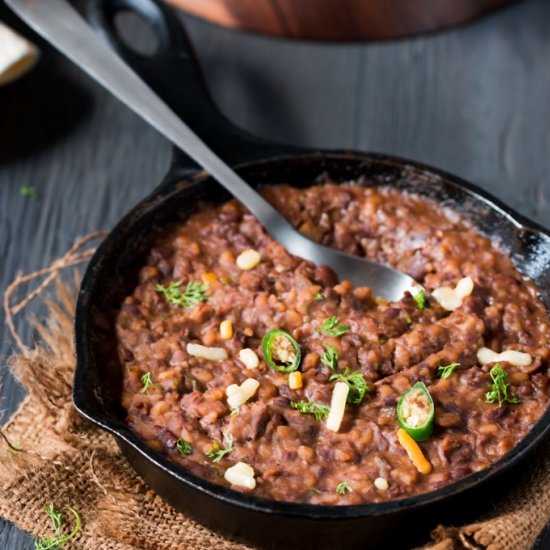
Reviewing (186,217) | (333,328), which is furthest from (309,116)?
(333,328)

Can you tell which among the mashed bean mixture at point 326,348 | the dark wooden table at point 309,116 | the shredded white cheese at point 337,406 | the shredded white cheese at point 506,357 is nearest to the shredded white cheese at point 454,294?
the mashed bean mixture at point 326,348

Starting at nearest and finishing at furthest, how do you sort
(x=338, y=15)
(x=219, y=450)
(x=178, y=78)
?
(x=219, y=450), (x=178, y=78), (x=338, y=15)

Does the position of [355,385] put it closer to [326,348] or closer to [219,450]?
[326,348]

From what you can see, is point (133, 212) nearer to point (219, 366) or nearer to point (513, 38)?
point (219, 366)

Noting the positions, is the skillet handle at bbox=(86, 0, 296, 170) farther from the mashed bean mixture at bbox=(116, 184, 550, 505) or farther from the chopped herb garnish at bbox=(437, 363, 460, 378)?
the chopped herb garnish at bbox=(437, 363, 460, 378)

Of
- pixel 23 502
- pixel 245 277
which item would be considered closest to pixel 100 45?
pixel 245 277

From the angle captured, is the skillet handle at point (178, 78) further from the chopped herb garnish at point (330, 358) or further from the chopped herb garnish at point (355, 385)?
the chopped herb garnish at point (355, 385)

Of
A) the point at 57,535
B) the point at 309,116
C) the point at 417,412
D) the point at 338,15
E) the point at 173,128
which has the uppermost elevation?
the point at 173,128
